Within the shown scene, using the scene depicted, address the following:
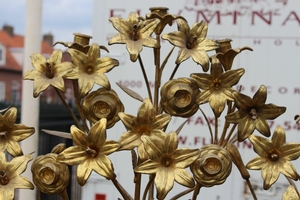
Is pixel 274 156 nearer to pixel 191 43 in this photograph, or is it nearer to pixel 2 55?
pixel 191 43

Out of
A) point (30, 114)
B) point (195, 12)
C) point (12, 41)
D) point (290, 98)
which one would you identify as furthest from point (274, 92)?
point (12, 41)

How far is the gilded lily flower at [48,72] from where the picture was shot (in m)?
0.84

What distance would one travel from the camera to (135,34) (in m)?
0.88

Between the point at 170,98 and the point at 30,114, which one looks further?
the point at 30,114

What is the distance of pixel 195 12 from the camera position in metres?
2.29

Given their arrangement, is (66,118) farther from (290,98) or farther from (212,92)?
(212,92)

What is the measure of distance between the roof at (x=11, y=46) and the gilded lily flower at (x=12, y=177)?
19.3 m

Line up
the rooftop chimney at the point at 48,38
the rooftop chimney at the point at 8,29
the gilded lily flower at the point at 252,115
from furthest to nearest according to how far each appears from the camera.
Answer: the rooftop chimney at the point at 48,38, the rooftop chimney at the point at 8,29, the gilded lily flower at the point at 252,115

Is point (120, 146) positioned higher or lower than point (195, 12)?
lower

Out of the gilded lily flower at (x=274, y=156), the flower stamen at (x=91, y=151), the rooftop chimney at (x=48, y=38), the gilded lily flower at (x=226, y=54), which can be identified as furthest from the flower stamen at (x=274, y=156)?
the rooftop chimney at (x=48, y=38)

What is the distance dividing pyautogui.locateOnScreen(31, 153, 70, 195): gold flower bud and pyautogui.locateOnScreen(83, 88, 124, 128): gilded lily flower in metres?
0.14

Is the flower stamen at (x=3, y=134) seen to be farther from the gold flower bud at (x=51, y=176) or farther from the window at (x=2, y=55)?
the window at (x=2, y=55)

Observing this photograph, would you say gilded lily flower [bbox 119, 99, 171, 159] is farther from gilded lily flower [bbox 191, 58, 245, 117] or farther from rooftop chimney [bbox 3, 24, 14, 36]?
rooftop chimney [bbox 3, 24, 14, 36]

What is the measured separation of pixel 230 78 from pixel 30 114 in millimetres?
1764
